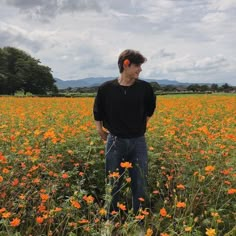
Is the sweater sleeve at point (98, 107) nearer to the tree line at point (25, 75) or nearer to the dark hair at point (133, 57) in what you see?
the dark hair at point (133, 57)

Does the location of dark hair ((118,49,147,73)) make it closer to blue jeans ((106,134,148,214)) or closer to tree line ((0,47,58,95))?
blue jeans ((106,134,148,214))

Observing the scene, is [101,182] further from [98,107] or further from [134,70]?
[134,70]

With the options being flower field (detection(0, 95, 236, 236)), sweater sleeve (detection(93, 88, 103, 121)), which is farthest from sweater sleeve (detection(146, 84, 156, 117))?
flower field (detection(0, 95, 236, 236))

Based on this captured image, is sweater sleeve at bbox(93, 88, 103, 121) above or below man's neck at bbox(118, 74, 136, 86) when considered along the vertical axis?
below

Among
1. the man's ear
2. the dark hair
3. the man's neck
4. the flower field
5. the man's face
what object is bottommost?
the flower field

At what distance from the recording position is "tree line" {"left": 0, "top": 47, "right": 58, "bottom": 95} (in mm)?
55562

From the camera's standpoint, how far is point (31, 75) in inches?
2307

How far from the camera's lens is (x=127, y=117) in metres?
3.94

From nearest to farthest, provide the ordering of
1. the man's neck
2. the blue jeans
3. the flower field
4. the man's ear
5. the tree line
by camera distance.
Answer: the flower field, the man's ear, the man's neck, the blue jeans, the tree line

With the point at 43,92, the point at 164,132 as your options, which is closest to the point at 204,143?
the point at 164,132

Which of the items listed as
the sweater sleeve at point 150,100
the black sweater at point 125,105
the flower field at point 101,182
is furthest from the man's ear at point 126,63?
the flower field at point 101,182

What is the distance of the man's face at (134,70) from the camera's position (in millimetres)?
3752

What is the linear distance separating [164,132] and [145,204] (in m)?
1.94

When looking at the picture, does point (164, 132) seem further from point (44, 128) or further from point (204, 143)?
point (44, 128)
